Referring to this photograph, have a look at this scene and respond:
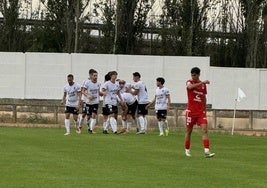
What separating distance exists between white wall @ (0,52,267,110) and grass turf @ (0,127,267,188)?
19.0 m

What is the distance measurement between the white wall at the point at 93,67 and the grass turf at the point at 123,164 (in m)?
19.0

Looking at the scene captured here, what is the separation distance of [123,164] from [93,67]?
27.4 meters

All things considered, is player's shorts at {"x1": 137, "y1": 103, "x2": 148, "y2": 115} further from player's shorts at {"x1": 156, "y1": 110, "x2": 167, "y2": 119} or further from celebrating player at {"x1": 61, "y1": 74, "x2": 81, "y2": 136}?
celebrating player at {"x1": 61, "y1": 74, "x2": 81, "y2": 136}

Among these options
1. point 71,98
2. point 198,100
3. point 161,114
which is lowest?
point 161,114

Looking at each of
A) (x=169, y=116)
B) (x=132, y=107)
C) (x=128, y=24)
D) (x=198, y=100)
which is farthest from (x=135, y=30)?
(x=198, y=100)

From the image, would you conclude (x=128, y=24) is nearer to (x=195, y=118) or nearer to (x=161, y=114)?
(x=161, y=114)

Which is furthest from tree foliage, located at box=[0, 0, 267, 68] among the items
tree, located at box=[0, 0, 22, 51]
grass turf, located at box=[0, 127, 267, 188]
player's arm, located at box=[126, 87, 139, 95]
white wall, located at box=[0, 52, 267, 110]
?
grass turf, located at box=[0, 127, 267, 188]

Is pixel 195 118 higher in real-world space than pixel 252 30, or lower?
lower

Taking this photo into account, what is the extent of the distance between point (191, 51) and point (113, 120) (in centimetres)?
2415

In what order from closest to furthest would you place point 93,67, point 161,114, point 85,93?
1. point 85,93
2. point 161,114
3. point 93,67

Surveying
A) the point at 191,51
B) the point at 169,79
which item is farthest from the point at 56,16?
the point at 169,79

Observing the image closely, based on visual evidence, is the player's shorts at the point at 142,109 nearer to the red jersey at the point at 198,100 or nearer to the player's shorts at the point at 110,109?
the player's shorts at the point at 110,109

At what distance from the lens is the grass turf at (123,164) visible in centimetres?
1276

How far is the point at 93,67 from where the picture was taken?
141ft
